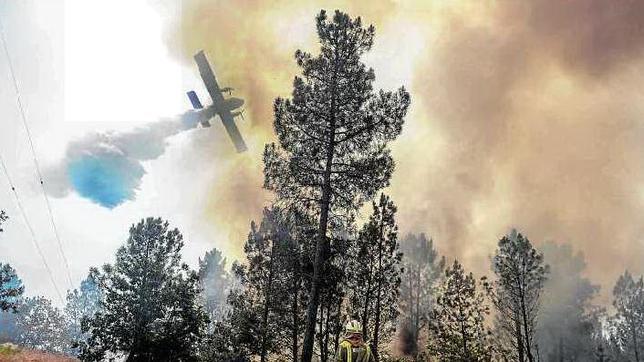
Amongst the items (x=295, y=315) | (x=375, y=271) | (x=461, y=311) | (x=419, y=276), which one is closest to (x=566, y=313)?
(x=419, y=276)

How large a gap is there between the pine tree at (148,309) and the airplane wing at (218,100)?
10.1 m

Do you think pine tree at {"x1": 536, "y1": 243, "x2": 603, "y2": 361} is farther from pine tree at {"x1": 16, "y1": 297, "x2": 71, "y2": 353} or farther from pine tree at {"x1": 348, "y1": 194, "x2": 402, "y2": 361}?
pine tree at {"x1": 16, "y1": 297, "x2": 71, "y2": 353}

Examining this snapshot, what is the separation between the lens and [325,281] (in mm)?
26344

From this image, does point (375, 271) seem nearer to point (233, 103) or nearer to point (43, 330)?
point (233, 103)

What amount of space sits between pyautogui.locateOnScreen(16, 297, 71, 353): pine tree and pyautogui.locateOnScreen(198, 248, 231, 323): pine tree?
30.1 metres

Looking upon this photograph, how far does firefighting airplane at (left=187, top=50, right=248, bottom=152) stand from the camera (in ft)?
111

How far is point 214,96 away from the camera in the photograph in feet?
116

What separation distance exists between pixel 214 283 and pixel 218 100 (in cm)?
4682

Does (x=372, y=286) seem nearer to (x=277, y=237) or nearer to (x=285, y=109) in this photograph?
(x=277, y=237)

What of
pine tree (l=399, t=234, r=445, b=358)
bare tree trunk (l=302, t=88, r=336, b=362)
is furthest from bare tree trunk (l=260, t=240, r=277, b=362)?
pine tree (l=399, t=234, r=445, b=358)

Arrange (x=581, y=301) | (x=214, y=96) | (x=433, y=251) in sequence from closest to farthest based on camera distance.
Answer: (x=214, y=96) → (x=581, y=301) → (x=433, y=251)

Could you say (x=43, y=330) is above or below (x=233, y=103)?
below

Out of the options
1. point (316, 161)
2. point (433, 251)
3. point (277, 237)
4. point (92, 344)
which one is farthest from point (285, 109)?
point (433, 251)

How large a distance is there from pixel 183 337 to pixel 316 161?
1887 cm
